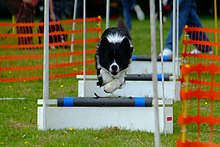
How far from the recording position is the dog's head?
7945 mm

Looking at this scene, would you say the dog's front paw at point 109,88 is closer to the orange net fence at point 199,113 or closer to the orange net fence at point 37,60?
the orange net fence at point 199,113

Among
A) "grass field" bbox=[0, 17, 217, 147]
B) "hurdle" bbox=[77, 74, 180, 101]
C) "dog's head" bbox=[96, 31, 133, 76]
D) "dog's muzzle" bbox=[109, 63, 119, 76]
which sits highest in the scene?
"dog's head" bbox=[96, 31, 133, 76]

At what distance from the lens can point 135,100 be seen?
22.5 feet

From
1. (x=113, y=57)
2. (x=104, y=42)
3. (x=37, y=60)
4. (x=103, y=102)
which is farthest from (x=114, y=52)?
A: (x=37, y=60)

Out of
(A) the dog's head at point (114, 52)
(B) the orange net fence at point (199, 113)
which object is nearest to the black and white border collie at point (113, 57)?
(A) the dog's head at point (114, 52)

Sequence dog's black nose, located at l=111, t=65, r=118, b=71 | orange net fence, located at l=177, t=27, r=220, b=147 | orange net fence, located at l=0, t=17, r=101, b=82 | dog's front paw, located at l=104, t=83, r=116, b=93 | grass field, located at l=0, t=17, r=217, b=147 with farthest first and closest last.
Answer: orange net fence, located at l=0, t=17, r=101, b=82
dog's front paw, located at l=104, t=83, r=116, b=93
dog's black nose, located at l=111, t=65, r=118, b=71
grass field, located at l=0, t=17, r=217, b=147
orange net fence, located at l=177, t=27, r=220, b=147

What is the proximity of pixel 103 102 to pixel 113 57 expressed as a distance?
3.71ft

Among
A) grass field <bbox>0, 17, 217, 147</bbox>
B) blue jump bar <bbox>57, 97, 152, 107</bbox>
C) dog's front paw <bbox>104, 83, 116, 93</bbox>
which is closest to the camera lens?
grass field <bbox>0, 17, 217, 147</bbox>

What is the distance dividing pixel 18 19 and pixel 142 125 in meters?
8.90

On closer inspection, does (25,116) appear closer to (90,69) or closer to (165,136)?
(165,136)

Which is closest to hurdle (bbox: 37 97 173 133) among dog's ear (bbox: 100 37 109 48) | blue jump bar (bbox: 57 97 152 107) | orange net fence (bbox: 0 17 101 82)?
blue jump bar (bbox: 57 97 152 107)

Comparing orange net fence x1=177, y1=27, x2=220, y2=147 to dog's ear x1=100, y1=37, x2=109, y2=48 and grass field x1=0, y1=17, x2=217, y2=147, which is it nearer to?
grass field x1=0, y1=17, x2=217, y2=147

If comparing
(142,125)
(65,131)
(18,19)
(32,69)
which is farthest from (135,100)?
(18,19)

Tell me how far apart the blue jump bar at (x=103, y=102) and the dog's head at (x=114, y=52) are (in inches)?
40.8
